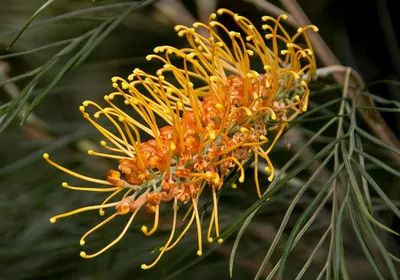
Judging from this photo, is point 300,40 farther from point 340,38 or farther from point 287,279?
point 287,279

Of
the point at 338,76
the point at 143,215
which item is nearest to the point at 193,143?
the point at 338,76

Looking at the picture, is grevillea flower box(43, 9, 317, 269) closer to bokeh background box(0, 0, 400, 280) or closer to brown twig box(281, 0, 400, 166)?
brown twig box(281, 0, 400, 166)

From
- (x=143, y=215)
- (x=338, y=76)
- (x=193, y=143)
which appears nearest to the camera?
(x=193, y=143)

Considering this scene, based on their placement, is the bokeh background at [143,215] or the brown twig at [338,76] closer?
the brown twig at [338,76]

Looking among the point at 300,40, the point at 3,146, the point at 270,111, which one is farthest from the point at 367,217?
the point at 3,146

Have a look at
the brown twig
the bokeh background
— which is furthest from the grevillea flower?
the bokeh background

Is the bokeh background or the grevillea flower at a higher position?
the grevillea flower

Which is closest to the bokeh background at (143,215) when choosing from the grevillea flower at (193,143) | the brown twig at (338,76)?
the brown twig at (338,76)

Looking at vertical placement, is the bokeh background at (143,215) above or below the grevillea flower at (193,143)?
below

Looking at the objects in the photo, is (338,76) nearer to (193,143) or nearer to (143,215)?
(193,143)

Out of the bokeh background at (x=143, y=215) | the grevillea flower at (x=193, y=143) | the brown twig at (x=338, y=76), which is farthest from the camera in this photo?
the bokeh background at (x=143, y=215)

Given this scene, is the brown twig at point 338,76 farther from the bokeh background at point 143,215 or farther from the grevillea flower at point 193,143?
the bokeh background at point 143,215
